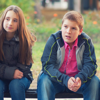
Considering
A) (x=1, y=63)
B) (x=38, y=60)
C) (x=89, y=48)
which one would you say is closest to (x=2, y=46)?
(x=1, y=63)

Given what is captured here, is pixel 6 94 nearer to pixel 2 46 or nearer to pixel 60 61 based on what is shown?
pixel 2 46

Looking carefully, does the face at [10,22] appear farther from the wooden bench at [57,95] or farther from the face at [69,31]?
the wooden bench at [57,95]

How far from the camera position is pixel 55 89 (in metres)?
1.66

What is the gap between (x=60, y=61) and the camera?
171 cm

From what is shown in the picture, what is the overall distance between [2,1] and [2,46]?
2801 mm

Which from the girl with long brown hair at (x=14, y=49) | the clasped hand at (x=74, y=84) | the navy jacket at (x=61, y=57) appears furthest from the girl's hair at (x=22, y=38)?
the clasped hand at (x=74, y=84)

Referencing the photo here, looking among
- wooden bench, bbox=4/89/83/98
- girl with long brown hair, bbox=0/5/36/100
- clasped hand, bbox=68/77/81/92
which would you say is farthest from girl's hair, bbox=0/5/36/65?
clasped hand, bbox=68/77/81/92

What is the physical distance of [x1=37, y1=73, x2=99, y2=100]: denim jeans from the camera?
5.13 feet

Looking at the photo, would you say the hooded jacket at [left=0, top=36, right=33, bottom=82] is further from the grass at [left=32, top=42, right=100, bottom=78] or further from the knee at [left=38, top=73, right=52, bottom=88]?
the grass at [left=32, top=42, right=100, bottom=78]

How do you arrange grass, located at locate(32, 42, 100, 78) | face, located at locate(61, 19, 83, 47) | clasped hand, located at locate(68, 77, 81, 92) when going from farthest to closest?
grass, located at locate(32, 42, 100, 78), face, located at locate(61, 19, 83, 47), clasped hand, located at locate(68, 77, 81, 92)

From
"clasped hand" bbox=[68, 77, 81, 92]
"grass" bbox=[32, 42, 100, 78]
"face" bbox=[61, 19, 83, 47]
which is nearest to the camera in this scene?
"clasped hand" bbox=[68, 77, 81, 92]

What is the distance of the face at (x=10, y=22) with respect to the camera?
1707 millimetres

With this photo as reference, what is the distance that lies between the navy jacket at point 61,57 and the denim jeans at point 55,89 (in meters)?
0.05

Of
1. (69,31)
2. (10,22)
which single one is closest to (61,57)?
(69,31)
